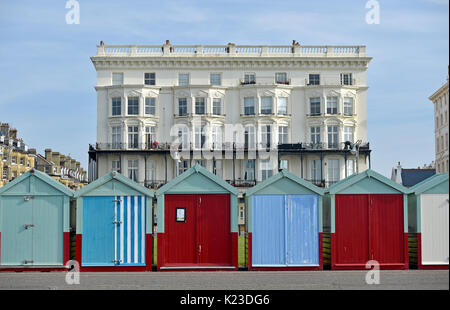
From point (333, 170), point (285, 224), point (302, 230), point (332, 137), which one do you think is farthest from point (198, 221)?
point (332, 137)

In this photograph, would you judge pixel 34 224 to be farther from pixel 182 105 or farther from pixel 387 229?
pixel 182 105

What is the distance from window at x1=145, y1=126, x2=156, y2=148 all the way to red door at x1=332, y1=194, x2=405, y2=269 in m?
44.3

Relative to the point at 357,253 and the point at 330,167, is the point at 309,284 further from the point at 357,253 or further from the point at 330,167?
the point at 330,167

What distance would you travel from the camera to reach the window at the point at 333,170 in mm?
63562

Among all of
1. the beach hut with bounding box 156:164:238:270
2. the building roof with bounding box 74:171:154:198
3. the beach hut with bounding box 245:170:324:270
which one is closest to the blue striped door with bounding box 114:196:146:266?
the building roof with bounding box 74:171:154:198

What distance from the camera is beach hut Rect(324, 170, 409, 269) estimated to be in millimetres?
20781

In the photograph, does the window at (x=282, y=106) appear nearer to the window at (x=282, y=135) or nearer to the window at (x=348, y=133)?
the window at (x=282, y=135)

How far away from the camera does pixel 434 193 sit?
20.8 m

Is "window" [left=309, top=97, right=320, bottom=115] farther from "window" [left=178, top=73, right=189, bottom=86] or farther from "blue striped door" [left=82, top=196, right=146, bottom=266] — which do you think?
"blue striped door" [left=82, top=196, right=146, bottom=266]

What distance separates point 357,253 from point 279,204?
9.82 ft

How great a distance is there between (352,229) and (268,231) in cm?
275

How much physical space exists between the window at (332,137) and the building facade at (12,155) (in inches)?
1522

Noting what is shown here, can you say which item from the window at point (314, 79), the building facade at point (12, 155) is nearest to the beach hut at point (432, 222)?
the window at point (314, 79)
